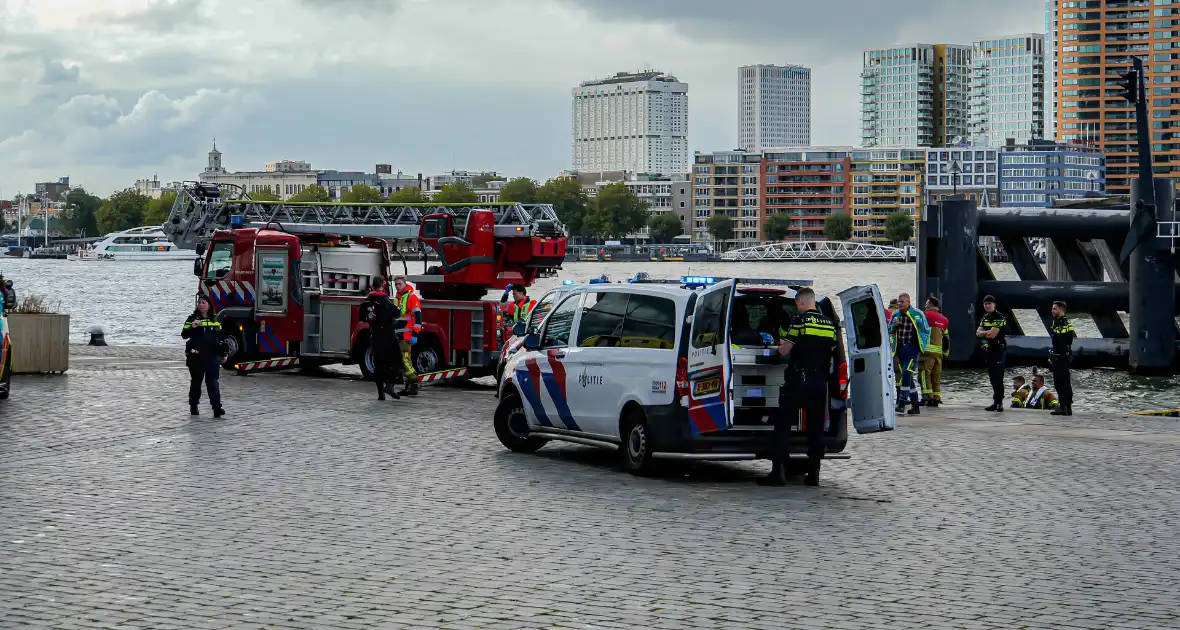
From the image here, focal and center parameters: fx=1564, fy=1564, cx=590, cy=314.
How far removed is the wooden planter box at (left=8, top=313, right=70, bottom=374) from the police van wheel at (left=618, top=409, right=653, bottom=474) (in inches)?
578

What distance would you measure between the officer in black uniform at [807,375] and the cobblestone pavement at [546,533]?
460mm

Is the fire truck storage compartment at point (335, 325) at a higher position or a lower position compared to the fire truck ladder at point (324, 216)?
lower

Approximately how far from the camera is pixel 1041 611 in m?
8.83

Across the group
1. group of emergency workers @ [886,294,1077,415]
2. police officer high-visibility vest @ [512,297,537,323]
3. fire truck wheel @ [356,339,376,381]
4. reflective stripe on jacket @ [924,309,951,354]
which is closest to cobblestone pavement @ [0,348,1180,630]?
group of emergency workers @ [886,294,1077,415]

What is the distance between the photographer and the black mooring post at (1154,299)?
38.3m

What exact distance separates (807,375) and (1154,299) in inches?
1073

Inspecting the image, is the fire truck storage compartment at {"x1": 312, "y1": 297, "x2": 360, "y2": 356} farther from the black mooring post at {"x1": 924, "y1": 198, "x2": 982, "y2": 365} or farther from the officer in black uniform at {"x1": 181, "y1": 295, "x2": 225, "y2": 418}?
the black mooring post at {"x1": 924, "y1": 198, "x2": 982, "y2": 365}

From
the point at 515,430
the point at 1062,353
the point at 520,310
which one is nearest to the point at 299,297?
the point at 520,310

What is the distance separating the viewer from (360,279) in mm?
28500

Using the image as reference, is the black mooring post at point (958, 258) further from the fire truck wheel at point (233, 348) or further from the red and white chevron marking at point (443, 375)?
the fire truck wheel at point (233, 348)

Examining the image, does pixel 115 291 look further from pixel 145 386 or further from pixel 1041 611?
pixel 1041 611

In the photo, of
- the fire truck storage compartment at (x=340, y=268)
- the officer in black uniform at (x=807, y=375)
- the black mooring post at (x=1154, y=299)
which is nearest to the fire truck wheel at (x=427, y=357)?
the fire truck storage compartment at (x=340, y=268)

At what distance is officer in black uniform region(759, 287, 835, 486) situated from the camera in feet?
45.8

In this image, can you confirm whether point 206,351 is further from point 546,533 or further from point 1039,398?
point 1039,398
